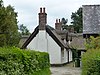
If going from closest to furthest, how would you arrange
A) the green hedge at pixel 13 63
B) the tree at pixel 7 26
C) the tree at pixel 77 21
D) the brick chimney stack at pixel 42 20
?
the green hedge at pixel 13 63
the tree at pixel 7 26
the brick chimney stack at pixel 42 20
the tree at pixel 77 21

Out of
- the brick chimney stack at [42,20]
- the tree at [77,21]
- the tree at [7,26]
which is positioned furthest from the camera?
the tree at [77,21]

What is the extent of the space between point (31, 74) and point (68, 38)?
34093mm

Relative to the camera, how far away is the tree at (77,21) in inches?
3728

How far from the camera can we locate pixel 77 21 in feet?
322

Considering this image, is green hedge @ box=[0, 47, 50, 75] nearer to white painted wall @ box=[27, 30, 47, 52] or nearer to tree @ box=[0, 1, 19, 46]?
tree @ box=[0, 1, 19, 46]

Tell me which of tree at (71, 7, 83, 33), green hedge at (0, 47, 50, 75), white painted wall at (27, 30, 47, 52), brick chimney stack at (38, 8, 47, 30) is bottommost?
green hedge at (0, 47, 50, 75)

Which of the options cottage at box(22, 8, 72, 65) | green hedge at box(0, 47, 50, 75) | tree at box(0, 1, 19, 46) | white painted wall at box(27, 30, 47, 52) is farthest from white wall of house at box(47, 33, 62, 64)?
green hedge at box(0, 47, 50, 75)

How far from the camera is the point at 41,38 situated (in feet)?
140

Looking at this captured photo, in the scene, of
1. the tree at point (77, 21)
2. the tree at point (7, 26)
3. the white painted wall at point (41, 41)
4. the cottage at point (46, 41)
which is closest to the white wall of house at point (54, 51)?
the cottage at point (46, 41)

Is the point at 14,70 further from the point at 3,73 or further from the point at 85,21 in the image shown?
the point at 85,21

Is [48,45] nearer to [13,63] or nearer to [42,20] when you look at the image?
[42,20]

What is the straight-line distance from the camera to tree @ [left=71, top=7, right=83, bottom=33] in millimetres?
94688

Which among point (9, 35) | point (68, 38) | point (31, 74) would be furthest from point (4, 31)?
point (31, 74)

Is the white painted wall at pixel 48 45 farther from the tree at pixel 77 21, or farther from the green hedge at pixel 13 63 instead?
the tree at pixel 77 21
